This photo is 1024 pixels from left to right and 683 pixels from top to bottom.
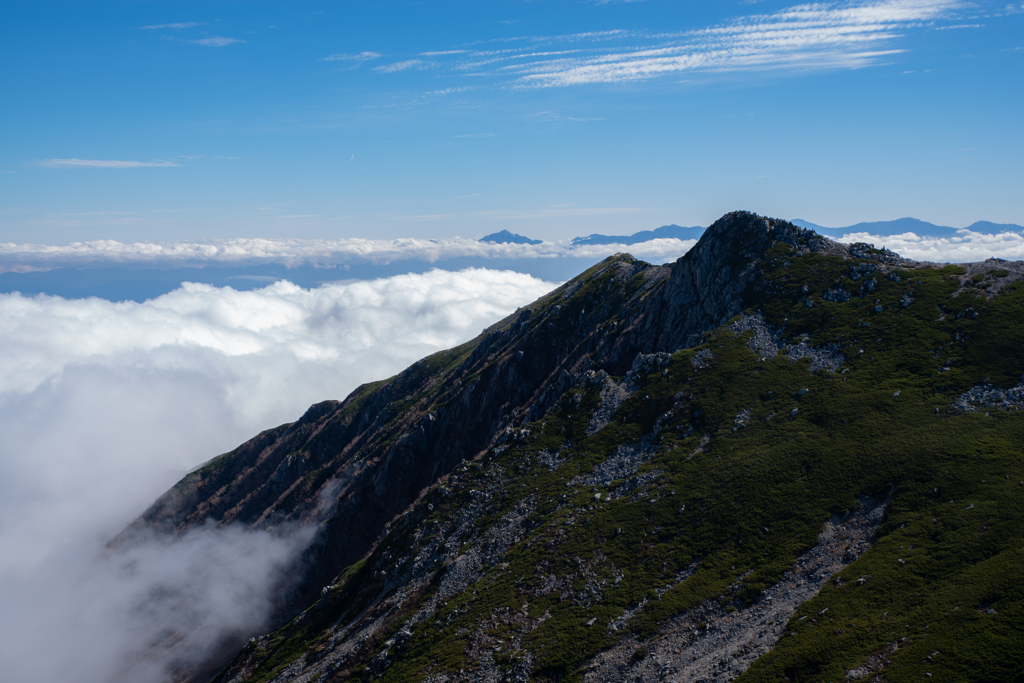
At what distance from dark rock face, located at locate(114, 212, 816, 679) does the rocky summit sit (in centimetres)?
141

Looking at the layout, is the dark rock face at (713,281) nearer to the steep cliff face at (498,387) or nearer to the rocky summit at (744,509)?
the steep cliff face at (498,387)

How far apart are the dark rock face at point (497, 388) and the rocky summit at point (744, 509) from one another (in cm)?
141

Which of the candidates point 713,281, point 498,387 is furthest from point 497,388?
point 713,281

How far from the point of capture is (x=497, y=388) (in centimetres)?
14412

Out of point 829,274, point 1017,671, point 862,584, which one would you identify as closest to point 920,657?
point 1017,671

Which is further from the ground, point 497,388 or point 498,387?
point 498,387

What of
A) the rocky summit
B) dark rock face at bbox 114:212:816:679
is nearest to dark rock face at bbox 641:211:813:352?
dark rock face at bbox 114:212:816:679

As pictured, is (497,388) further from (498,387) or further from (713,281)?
(713,281)

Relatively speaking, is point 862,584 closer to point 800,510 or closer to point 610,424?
point 800,510

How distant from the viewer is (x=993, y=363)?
58.9 meters

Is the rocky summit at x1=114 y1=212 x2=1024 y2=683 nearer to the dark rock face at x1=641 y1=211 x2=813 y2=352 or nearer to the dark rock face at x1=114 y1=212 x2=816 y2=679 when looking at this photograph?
the dark rock face at x1=641 y1=211 x2=813 y2=352

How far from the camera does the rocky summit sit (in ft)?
124

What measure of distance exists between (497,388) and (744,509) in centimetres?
9616

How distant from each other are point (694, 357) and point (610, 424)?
19438 millimetres
